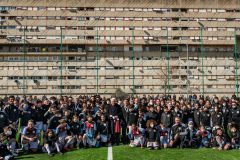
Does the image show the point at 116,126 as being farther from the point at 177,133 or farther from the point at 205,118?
the point at 205,118

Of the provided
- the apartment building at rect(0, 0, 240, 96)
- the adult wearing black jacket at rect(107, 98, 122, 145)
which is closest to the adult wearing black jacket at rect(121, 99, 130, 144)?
the adult wearing black jacket at rect(107, 98, 122, 145)

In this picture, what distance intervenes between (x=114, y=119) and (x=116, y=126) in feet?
1.07

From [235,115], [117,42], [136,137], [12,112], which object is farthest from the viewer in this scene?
[117,42]

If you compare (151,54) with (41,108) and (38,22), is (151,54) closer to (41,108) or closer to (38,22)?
(38,22)

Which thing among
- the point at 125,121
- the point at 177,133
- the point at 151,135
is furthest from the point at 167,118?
the point at 125,121

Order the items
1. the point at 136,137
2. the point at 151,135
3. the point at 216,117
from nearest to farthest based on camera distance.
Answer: the point at 151,135 < the point at 136,137 < the point at 216,117

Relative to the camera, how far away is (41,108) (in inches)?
614

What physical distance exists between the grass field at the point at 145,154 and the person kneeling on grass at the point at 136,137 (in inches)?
16.5

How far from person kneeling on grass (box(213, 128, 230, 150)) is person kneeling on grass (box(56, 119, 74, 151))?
19.7 ft

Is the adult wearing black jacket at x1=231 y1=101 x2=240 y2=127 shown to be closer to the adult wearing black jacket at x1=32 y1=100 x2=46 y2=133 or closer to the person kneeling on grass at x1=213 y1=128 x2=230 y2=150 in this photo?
the person kneeling on grass at x1=213 y1=128 x2=230 y2=150

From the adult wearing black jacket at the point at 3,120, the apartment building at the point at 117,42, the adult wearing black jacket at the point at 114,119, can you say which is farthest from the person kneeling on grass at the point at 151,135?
the apartment building at the point at 117,42

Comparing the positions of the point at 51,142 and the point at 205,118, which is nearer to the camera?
the point at 51,142

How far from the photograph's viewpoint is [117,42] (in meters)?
55.0

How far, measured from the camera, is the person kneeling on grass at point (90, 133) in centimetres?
1455
